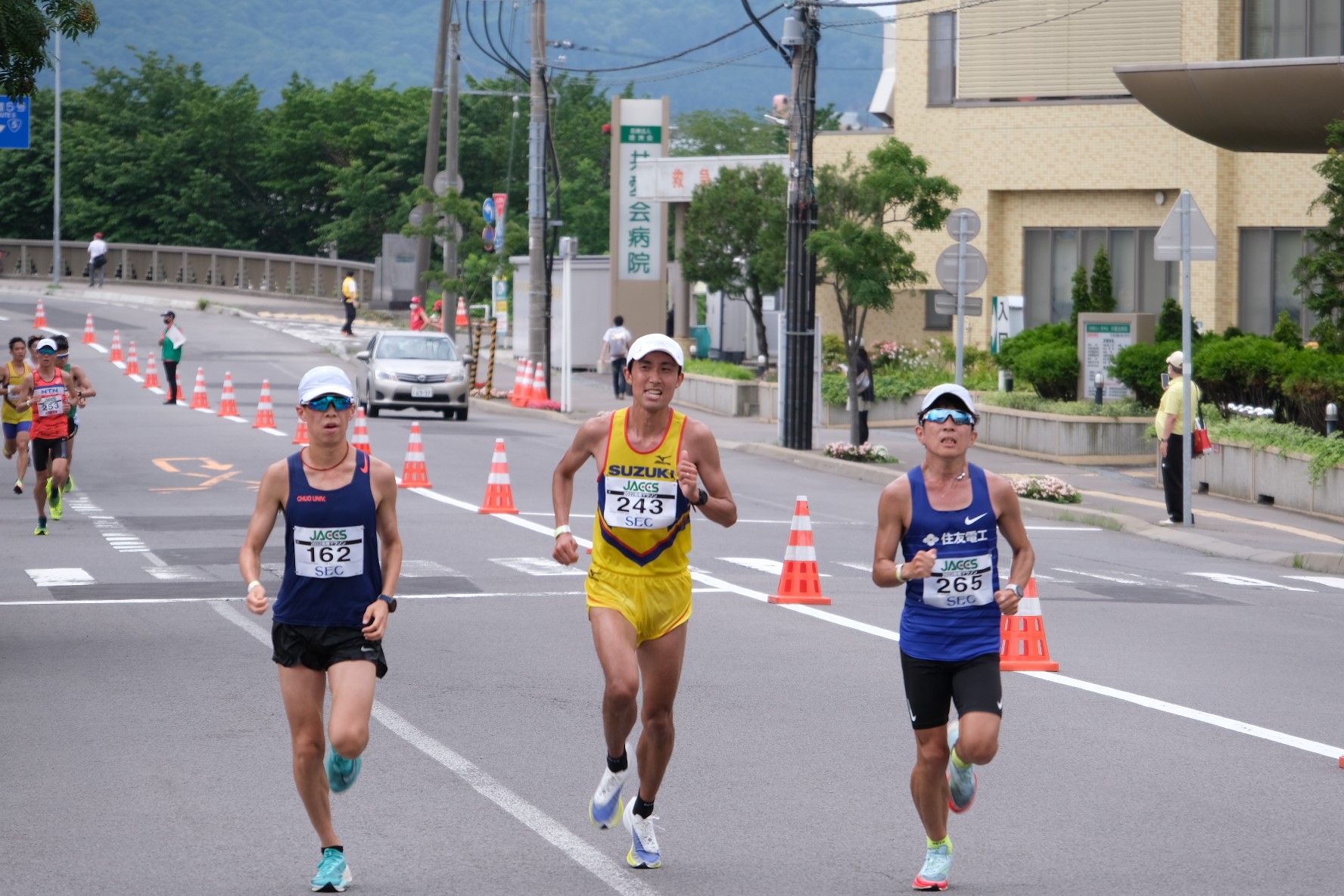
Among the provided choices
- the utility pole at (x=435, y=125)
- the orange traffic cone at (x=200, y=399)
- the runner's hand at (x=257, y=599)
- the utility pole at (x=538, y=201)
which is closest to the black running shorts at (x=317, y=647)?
Answer: the runner's hand at (x=257, y=599)

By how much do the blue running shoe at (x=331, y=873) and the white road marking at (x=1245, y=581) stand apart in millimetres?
12121

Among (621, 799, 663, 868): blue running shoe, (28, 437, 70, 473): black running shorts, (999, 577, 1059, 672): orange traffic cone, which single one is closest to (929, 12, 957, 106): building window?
(28, 437, 70, 473): black running shorts

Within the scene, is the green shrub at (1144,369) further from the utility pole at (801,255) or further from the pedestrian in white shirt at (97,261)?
the pedestrian in white shirt at (97,261)

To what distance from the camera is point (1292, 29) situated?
3797cm

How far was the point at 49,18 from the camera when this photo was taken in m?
13.5

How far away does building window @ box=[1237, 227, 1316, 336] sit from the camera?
3869 centimetres

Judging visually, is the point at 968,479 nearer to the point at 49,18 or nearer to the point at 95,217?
the point at 49,18

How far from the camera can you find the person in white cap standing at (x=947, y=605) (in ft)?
22.1

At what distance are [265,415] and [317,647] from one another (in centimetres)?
2575

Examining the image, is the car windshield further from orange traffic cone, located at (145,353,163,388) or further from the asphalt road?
the asphalt road

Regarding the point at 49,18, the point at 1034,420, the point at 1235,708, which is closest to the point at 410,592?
the point at 49,18

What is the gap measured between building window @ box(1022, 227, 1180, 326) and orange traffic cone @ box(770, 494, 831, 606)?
88.0 feet

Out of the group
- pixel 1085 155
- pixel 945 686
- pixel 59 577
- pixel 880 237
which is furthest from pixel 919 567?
pixel 1085 155

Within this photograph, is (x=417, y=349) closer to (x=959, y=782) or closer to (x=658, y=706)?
(x=658, y=706)
